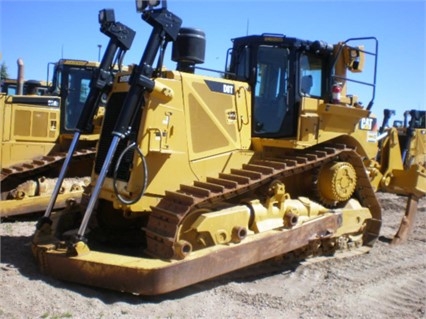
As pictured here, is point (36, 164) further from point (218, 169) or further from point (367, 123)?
point (367, 123)

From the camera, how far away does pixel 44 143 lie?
899 cm

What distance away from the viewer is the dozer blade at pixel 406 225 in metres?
7.85

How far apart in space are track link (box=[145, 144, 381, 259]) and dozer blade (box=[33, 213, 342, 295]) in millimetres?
215

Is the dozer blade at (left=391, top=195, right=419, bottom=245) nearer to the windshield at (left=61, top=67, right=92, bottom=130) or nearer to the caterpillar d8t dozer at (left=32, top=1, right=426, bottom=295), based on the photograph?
the caterpillar d8t dozer at (left=32, top=1, right=426, bottom=295)

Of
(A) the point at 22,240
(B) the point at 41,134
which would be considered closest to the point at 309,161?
(A) the point at 22,240

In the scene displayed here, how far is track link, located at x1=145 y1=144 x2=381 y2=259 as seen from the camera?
4891 millimetres

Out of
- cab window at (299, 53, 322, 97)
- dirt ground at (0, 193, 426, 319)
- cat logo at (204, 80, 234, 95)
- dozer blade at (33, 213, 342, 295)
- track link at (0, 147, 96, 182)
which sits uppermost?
cab window at (299, 53, 322, 97)

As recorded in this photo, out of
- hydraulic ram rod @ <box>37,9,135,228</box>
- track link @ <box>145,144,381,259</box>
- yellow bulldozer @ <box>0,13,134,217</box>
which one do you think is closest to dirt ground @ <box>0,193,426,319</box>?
track link @ <box>145,144,381,259</box>

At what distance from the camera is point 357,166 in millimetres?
6883

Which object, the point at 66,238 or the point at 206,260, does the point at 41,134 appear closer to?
the point at 66,238

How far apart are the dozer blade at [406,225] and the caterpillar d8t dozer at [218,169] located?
92cm

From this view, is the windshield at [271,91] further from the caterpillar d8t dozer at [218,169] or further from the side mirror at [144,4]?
the side mirror at [144,4]

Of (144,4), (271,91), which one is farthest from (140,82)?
(271,91)

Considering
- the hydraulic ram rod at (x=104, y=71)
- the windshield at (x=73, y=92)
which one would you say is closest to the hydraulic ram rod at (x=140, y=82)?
the hydraulic ram rod at (x=104, y=71)
